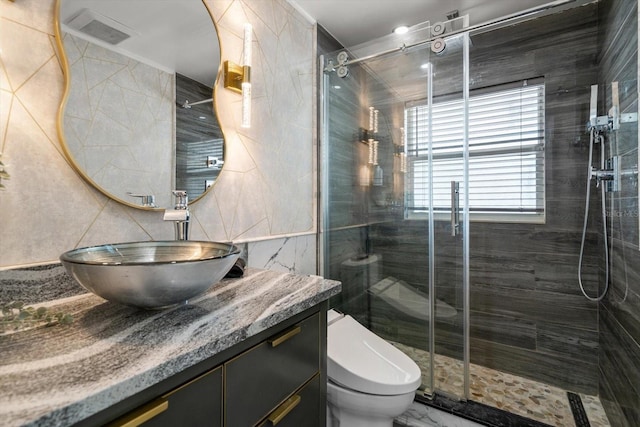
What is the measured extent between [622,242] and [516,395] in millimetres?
1095

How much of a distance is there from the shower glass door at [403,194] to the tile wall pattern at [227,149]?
219 mm

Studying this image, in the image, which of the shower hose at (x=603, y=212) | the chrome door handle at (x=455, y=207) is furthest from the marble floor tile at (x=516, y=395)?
the chrome door handle at (x=455, y=207)

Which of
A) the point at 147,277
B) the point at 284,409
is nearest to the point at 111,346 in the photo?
the point at 147,277

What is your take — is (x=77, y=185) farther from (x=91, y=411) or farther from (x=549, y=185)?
(x=549, y=185)

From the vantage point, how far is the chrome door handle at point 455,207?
5.85 feet

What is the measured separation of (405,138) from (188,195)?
4.36ft

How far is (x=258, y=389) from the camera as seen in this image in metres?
0.75

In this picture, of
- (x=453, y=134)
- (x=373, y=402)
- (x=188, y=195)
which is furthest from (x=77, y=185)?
(x=453, y=134)

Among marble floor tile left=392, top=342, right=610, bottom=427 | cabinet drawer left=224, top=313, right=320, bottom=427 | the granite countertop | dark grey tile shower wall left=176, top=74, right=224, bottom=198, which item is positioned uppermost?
dark grey tile shower wall left=176, top=74, right=224, bottom=198

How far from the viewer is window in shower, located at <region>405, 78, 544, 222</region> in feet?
6.01

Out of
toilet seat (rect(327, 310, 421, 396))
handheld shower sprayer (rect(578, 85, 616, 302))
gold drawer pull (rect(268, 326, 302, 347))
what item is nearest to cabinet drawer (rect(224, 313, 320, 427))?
gold drawer pull (rect(268, 326, 302, 347))

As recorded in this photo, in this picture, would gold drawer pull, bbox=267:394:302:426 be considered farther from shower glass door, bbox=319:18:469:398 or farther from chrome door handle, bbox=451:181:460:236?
chrome door handle, bbox=451:181:460:236

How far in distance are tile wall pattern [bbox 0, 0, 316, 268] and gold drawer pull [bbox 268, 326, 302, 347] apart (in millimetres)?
672

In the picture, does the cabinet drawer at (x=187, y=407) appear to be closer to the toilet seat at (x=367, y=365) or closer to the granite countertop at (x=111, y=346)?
the granite countertop at (x=111, y=346)
